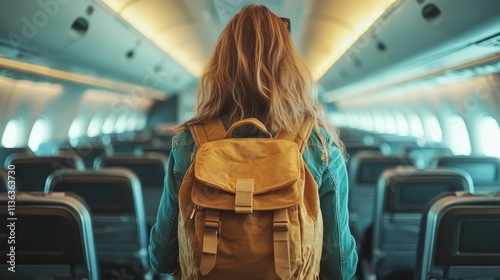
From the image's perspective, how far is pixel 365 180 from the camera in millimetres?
4891

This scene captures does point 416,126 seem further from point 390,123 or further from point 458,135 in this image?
point 390,123

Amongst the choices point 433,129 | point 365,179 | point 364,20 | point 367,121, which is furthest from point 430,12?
point 367,121

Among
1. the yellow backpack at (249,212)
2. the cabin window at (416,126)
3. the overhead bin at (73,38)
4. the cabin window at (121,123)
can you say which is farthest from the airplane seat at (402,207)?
the cabin window at (121,123)

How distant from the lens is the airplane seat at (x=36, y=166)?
437 cm

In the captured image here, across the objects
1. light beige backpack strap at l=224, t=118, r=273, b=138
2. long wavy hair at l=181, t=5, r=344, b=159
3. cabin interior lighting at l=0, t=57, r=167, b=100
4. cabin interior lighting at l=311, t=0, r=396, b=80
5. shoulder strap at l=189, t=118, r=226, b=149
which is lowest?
shoulder strap at l=189, t=118, r=226, b=149

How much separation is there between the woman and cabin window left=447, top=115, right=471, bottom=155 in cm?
770

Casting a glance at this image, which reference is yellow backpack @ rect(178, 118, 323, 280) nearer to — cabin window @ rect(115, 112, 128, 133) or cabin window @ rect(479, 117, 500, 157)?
cabin window @ rect(479, 117, 500, 157)

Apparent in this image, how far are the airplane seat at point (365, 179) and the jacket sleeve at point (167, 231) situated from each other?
3024mm

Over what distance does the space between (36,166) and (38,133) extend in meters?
5.69

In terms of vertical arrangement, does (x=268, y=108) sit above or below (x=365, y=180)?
above

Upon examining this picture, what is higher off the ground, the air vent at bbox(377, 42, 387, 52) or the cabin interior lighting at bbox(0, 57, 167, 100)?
the air vent at bbox(377, 42, 387, 52)

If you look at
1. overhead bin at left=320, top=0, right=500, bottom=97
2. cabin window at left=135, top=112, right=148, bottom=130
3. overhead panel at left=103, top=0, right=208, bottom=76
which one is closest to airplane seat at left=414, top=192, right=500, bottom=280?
overhead bin at left=320, top=0, right=500, bottom=97

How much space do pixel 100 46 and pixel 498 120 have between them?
18.1ft

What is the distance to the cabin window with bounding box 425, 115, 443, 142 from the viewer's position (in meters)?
10.8
